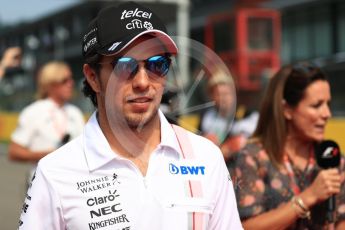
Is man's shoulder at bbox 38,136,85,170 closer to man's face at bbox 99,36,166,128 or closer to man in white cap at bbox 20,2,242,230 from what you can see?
man in white cap at bbox 20,2,242,230

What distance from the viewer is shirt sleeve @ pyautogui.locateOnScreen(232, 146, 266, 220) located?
286 centimetres

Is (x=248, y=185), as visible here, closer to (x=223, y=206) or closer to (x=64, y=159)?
(x=223, y=206)

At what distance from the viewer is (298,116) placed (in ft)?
10.2

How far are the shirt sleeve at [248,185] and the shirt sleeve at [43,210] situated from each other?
1.12 metres

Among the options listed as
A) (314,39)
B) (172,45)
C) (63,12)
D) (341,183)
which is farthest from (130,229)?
(63,12)

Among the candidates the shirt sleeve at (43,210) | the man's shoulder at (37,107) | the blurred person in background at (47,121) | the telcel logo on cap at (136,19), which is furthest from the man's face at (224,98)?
the man's shoulder at (37,107)

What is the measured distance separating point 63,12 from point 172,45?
6432 cm

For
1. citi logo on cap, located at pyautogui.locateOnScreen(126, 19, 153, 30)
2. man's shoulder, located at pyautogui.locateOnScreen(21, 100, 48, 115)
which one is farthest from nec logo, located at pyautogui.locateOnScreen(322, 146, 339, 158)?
man's shoulder, located at pyautogui.locateOnScreen(21, 100, 48, 115)

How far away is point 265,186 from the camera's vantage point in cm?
294

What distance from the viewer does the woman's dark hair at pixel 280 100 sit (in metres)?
3.06

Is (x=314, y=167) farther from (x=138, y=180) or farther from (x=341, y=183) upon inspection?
(x=138, y=180)

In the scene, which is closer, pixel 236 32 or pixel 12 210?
pixel 12 210

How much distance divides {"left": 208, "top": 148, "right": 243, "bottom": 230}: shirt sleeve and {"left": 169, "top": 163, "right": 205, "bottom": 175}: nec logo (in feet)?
0.16

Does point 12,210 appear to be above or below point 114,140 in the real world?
below
